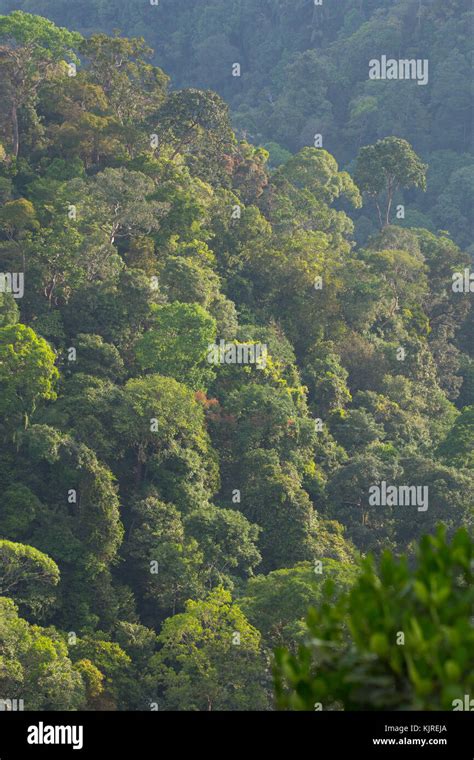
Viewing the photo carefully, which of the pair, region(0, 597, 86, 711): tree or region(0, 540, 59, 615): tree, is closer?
region(0, 597, 86, 711): tree

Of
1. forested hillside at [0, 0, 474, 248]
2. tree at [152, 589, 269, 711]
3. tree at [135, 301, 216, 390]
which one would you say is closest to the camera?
tree at [152, 589, 269, 711]

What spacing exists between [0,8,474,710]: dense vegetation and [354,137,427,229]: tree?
307 cm

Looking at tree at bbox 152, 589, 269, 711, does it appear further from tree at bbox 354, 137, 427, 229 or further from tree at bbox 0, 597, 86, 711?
Result: tree at bbox 354, 137, 427, 229

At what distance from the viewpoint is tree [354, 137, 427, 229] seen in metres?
54.1

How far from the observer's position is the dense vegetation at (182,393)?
2970 cm

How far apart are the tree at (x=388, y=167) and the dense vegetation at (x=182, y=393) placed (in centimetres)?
307

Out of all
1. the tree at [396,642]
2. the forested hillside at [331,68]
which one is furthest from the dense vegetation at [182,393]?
the tree at [396,642]

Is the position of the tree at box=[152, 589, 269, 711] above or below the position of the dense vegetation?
below

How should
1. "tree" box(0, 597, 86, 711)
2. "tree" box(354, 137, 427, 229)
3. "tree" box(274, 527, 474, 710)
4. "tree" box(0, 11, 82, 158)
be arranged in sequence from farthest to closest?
1. "tree" box(354, 137, 427, 229)
2. "tree" box(0, 11, 82, 158)
3. "tree" box(0, 597, 86, 711)
4. "tree" box(274, 527, 474, 710)

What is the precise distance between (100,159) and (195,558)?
53.5 feet

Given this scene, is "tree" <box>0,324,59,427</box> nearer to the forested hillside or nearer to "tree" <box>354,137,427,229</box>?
"tree" <box>354,137,427,229</box>

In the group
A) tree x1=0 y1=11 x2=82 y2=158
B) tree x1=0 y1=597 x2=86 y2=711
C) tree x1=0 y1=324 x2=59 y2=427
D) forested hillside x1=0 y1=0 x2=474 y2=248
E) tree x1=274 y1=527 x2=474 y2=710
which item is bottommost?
tree x1=274 y1=527 x2=474 y2=710

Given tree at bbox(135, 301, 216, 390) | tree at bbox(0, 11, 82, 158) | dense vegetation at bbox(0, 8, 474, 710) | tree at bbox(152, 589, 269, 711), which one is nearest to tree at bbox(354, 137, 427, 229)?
dense vegetation at bbox(0, 8, 474, 710)

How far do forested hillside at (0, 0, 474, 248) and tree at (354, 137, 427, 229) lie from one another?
722 centimetres
